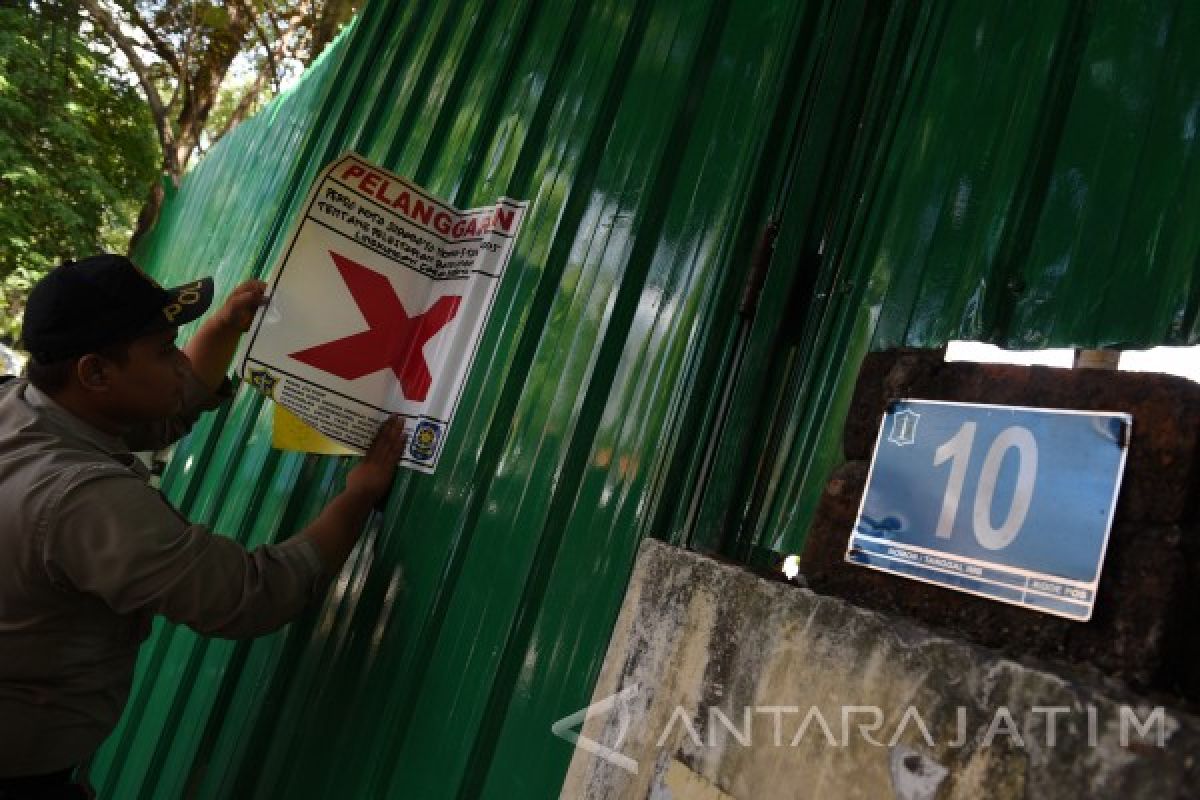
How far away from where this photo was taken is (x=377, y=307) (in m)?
2.16

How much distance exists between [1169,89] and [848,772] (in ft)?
3.02

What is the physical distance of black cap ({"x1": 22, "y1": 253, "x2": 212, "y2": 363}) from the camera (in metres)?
2.19

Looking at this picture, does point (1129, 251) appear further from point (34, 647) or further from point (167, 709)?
point (167, 709)

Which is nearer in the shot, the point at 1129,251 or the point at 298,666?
the point at 1129,251

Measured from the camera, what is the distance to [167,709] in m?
3.15

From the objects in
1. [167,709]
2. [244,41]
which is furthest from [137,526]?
[244,41]

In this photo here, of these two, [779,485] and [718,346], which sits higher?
[718,346]

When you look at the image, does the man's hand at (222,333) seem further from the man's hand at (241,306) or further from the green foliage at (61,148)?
the green foliage at (61,148)

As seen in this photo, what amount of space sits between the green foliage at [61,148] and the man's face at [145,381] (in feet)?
28.1

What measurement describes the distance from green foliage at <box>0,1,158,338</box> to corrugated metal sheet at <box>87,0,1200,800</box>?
8.97 meters

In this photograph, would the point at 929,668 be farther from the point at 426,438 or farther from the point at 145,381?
the point at 145,381

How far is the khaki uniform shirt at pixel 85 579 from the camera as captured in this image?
1.94 metres

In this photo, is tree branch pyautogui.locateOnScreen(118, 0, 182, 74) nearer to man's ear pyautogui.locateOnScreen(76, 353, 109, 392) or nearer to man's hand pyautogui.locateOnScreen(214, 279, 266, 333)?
man's hand pyautogui.locateOnScreen(214, 279, 266, 333)

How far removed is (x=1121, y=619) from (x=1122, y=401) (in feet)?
0.74
